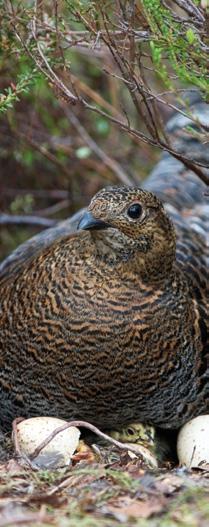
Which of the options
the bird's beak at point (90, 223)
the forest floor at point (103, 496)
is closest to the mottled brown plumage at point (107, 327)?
the bird's beak at point (90, 223)

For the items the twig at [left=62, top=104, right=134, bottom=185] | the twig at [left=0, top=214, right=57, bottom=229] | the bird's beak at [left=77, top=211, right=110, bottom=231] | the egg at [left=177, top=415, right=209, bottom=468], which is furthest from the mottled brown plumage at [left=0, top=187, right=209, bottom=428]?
the twig at [left=62, top=104, right=134, bottom=185]

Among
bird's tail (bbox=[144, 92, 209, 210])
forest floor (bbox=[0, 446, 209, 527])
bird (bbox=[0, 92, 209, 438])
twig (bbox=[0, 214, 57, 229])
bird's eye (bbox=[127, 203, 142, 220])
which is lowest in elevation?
forest floor (bbox=[0, 446, 209, 527])

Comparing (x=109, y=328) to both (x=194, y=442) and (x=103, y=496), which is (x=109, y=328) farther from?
(x=103, y=496)

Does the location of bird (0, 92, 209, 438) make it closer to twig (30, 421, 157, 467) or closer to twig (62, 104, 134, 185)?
twig (30, 421, 157, 467)

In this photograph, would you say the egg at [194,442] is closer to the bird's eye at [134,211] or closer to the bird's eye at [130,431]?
the bird's eye at [130,431]

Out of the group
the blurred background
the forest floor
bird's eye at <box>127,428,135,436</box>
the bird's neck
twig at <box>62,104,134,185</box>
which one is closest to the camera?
the forest floor

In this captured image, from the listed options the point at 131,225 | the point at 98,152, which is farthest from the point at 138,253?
the point at 98,152

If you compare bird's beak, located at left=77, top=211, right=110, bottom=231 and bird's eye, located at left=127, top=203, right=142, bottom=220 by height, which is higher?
bird's eye, located at left=127, top=203, right=142, bottom=220
